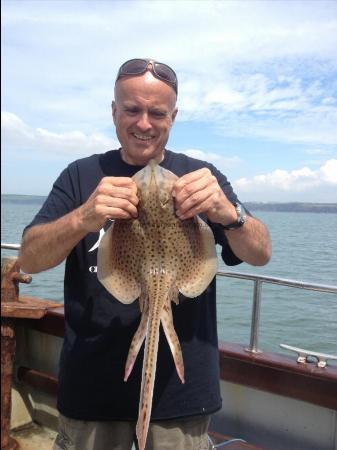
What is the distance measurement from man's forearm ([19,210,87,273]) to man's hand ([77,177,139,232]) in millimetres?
184

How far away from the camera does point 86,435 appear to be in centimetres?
248

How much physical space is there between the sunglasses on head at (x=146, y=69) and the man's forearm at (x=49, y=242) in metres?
0.80

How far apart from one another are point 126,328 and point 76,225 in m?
0.66

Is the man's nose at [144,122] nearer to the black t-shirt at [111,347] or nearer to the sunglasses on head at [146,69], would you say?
the sunglasses on head at [146,69]

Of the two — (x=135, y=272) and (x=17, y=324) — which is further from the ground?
(x=135, y=272)

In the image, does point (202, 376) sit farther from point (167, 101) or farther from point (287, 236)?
point (287, 236)

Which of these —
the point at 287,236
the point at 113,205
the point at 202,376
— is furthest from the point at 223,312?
the point at 113,205

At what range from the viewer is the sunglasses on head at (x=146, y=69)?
2393mm

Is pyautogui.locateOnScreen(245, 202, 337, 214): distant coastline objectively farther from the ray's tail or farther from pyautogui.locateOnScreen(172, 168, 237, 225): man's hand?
the ray's tail

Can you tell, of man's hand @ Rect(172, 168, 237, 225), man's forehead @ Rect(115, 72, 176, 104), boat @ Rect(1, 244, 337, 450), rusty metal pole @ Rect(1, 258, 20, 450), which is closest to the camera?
man's hand @ Rect(172, 168, 237, 225)

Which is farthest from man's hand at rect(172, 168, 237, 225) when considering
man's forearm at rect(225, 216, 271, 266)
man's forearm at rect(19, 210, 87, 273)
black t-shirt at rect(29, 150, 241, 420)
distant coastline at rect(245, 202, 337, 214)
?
distant coastline at rect(245, 202, 337, 214)

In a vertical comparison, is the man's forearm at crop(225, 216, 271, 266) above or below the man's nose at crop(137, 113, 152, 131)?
below

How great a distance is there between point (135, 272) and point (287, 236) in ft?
8.11

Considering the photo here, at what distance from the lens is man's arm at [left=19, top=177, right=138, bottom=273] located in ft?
6.14
